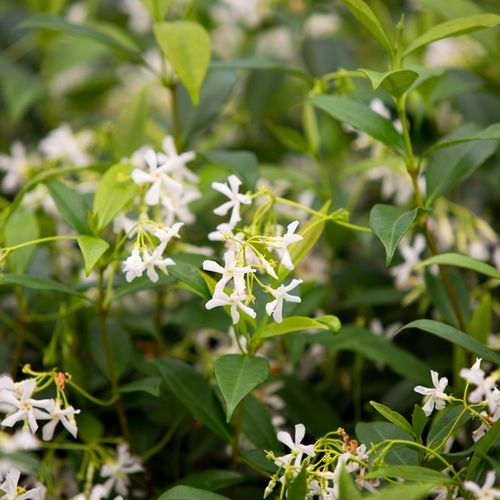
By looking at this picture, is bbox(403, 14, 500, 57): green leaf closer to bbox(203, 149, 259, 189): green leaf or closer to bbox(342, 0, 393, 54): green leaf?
bbox(342, 0, 393, 54): green leaf

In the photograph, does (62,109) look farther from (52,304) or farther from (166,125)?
(52,304)

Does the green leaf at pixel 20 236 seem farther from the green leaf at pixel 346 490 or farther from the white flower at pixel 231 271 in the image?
the green leaf at pixel 346 490

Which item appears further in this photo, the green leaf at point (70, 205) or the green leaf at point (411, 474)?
the green leaf at point (70, 205)

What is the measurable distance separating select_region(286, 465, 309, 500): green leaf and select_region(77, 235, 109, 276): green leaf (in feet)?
0.89

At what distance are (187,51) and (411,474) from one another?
577mm

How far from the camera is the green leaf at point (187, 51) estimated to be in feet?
3.20

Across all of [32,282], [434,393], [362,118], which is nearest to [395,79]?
[362,118]

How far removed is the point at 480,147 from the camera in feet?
3.15

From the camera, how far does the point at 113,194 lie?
2.97ft

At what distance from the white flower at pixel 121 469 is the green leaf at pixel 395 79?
504 millimetres

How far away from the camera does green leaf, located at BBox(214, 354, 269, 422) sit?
2.39ft

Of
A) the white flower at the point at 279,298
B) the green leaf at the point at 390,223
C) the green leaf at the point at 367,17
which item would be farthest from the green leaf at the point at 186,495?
the green leaf at the point at 367,17

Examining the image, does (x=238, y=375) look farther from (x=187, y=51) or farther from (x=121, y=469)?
(x=187, y=51)

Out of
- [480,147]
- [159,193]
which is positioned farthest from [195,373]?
[480,147]
